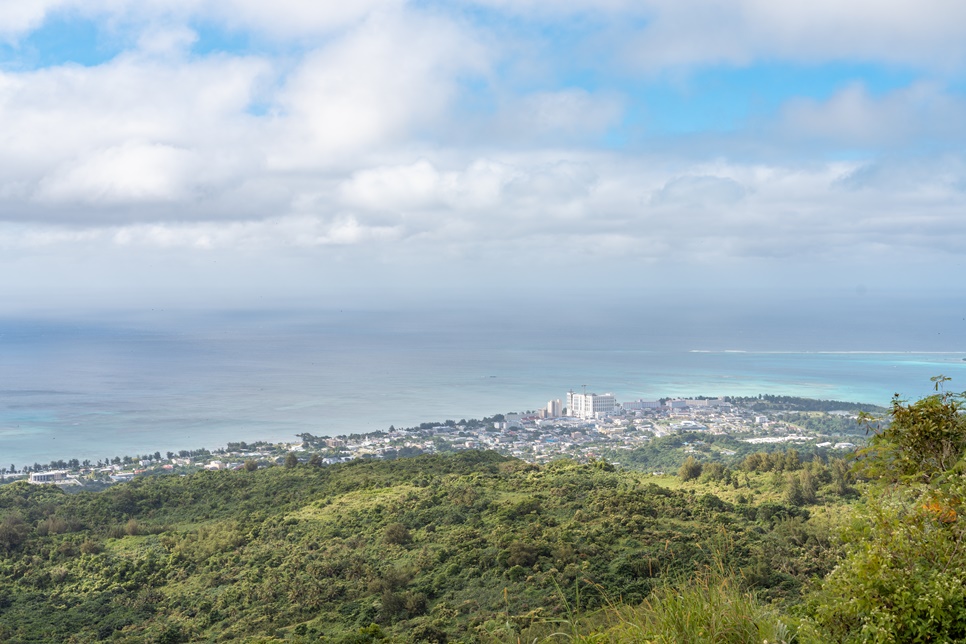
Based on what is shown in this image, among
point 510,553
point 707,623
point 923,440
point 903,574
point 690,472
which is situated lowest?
point 690,472

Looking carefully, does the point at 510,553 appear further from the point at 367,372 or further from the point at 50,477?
the point at 367,372

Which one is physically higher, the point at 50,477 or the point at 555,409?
the point at 555,409

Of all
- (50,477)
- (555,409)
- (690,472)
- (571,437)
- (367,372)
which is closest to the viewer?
(690,472)

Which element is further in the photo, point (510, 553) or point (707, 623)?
point (510, 553)

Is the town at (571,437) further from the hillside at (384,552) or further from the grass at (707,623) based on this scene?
the grass at (707,623)

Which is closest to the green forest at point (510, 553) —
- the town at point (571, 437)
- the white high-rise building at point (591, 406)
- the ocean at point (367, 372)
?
the town at point (571, 437)

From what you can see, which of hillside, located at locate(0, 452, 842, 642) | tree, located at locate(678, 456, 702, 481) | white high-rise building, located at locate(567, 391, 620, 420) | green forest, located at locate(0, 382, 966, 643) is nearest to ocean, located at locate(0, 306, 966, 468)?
white high-rise building, located at locate(567, 391, 620, 420)

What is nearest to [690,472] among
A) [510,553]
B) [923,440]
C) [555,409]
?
[510,553]

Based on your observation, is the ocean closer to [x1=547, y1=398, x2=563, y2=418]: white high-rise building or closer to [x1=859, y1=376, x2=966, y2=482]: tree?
[x1=547, y1=398, x2=563, y2=418]: white high-rise building
